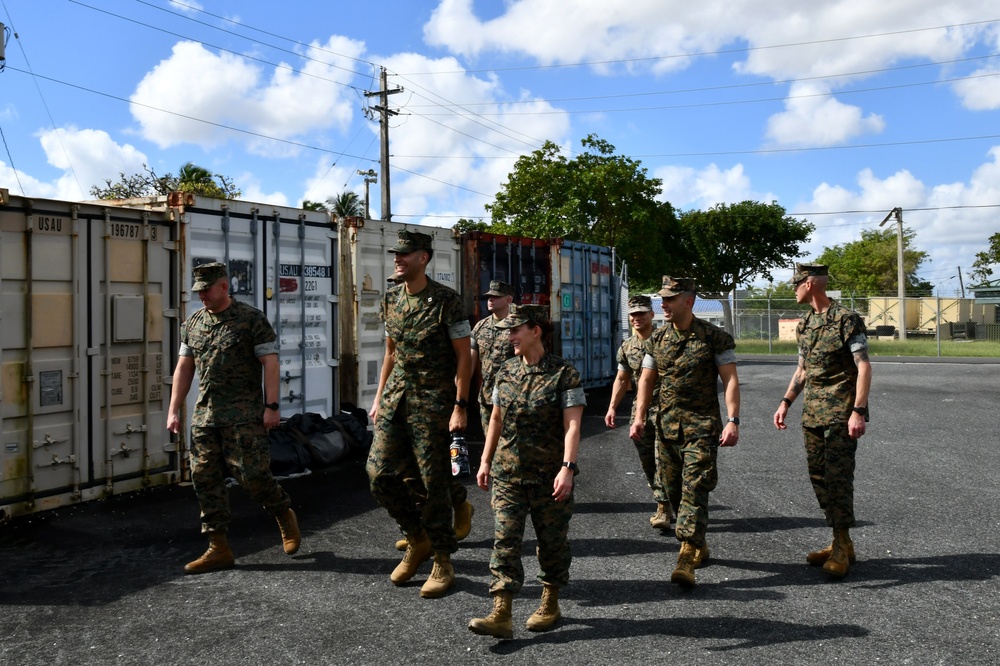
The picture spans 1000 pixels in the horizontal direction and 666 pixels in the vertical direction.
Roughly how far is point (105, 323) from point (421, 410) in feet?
13.9

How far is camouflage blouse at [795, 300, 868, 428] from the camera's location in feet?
19.4

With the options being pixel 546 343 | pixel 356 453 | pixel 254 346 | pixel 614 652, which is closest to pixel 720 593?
pixel 614 652

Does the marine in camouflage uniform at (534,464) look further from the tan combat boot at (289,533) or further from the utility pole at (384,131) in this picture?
the utility pole at (384,131)

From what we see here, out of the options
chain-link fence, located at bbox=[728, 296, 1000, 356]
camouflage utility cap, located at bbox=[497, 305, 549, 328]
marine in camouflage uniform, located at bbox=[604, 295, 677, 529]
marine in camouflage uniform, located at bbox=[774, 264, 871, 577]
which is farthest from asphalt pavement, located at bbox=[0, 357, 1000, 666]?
chain-link fence, located at bbox=[728, 296, 1000, 356]

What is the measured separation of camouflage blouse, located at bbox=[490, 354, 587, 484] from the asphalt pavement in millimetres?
845

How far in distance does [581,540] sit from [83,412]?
4.59 meters

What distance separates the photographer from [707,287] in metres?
58.8

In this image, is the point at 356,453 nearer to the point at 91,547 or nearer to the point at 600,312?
the point at 91,547

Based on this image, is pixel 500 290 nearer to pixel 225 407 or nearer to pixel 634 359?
pixel 634 359

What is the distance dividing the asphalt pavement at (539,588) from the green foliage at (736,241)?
4943cm

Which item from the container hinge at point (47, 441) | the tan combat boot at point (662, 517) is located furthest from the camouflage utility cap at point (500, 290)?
the container hinge at point (47, 441)

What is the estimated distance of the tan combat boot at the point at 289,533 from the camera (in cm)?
628

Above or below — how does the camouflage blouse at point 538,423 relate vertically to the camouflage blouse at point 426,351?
below

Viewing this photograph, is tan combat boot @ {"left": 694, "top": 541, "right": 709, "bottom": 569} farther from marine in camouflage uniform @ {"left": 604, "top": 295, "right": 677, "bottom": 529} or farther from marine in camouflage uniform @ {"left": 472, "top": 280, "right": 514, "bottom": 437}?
marine in camouflage uniform @ {"left": 472, "top": 280, "right": 514, "bottom": 437}
